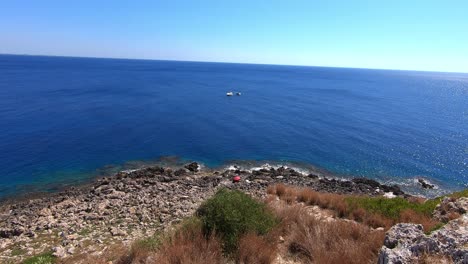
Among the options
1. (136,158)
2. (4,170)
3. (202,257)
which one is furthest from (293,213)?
(4,170)

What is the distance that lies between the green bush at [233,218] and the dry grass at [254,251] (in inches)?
11.7

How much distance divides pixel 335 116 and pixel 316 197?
4788cm

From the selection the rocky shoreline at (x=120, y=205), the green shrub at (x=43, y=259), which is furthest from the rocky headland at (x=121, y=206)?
the green shrub at (x=43, y=259)

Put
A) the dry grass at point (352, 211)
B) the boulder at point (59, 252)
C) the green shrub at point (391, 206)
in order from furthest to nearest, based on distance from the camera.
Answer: the green shrub at point (391, 206) < the dry grass at point (352, 211) < the boulder at point (59, 252)

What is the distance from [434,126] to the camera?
55.9 meters

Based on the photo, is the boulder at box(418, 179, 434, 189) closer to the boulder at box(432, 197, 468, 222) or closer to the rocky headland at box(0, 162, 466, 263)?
the rocky headland at box(0, 162, 466, 263)

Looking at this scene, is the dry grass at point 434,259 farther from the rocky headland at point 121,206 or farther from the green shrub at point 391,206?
the green shrub at point 391,206

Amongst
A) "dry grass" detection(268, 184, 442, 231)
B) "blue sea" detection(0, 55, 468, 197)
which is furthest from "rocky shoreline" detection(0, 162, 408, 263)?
"dry grass" detection(268, 184, 442, 231)

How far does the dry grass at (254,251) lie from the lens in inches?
350

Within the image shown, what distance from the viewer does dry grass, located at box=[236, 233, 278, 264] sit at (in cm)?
890

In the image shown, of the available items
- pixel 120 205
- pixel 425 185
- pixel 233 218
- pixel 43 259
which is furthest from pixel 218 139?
pixel 233 218

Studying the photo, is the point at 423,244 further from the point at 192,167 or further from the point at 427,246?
the point at 192,167

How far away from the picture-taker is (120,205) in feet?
65.7

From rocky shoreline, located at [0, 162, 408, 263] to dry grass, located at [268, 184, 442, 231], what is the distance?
13.5 ft
